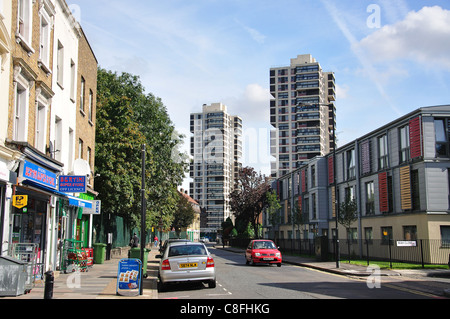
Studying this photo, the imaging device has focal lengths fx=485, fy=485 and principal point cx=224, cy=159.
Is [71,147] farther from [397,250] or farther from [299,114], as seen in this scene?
[299,114]

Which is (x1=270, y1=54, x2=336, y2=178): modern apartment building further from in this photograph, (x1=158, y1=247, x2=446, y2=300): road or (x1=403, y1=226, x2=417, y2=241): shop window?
(x1=158, y1=247, x2=446, y2=300): road

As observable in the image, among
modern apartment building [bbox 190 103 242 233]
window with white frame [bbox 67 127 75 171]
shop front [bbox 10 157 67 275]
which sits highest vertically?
modern apartment building [bbox 190 103 242 233]

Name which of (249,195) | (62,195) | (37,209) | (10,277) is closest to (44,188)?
(37,209)

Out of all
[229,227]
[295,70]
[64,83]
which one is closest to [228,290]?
[64,83]

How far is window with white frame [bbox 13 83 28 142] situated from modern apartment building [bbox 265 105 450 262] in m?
20.6

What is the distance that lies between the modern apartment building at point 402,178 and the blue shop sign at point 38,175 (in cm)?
1902

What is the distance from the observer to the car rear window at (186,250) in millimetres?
15594

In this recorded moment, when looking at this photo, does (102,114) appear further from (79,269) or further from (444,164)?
(444,164)

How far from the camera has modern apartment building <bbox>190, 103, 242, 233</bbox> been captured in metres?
158

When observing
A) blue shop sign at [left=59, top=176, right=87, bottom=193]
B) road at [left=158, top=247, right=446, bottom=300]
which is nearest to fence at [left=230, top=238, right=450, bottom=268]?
road at [left=158, top=247, right=446, bottom=300]

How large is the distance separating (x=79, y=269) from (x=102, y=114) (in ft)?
45.9

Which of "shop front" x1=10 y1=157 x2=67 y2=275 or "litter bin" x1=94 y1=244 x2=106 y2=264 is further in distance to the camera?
"litter bin" x1=94 y1=244 x2=106 y2=264

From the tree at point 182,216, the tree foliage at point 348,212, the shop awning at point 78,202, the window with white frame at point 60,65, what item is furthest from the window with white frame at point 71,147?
the tree at point 182,216

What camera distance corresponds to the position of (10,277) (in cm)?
1211
